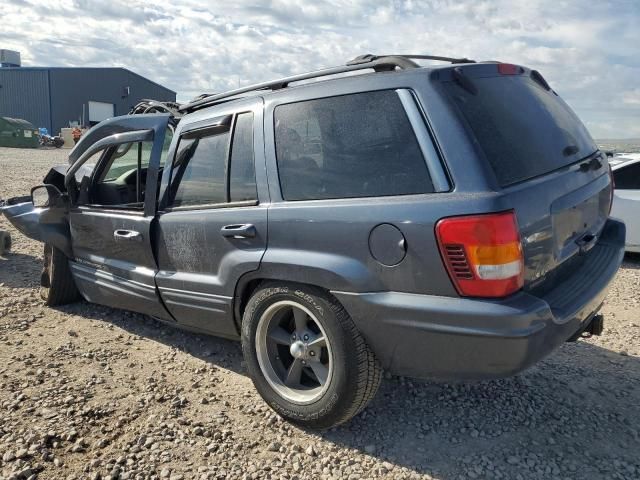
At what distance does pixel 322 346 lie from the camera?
2.94 metres

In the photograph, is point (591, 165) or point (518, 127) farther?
point (591, 165)

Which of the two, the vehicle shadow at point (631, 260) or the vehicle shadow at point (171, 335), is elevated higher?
the vehicle shadow at point (631, 260)

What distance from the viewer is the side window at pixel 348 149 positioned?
8.33 feet

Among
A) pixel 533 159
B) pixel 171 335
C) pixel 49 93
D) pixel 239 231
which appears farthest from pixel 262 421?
pixel 49 93

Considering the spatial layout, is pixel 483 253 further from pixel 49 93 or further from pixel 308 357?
pixel 49 93

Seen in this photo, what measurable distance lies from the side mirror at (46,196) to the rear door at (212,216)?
58.7 inches

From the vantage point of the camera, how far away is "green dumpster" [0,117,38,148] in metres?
31.2

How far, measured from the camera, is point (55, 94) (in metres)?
40.5

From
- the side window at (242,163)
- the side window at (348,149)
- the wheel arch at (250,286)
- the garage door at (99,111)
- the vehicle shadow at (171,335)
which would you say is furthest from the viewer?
the garage door at (99,111)

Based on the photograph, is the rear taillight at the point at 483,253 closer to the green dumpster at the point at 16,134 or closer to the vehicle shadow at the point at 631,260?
the vehicle shadow at the point at 631,260

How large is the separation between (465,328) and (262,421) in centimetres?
135

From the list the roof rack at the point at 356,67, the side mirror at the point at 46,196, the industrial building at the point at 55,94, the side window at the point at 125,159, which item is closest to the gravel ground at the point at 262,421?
the side mirror at the point at 46,196

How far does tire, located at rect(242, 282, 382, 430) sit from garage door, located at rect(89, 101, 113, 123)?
42.7m

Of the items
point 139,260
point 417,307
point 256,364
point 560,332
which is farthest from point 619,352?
point 139,260
